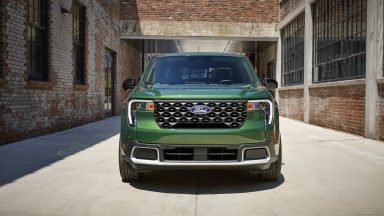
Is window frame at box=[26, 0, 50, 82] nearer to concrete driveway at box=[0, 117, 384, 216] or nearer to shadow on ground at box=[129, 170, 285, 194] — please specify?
concrete driveway at box=[0, 117, 384, 216]

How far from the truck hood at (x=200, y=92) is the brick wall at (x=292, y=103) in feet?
39.9

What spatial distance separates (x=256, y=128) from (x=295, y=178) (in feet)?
4.37

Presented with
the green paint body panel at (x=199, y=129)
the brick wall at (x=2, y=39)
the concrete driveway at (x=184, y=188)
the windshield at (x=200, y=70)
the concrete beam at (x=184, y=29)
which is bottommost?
the concrete driveway at (x=184, y=188)

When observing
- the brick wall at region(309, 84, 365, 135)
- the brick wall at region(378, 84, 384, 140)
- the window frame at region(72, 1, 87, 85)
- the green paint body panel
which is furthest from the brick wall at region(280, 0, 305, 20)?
the green paint body panel

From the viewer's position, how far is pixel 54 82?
1115 centimetres

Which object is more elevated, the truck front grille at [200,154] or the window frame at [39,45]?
the window frame at [39,45]

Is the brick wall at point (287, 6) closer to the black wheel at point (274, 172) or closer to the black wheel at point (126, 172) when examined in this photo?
the black wheel at point (274, 172)

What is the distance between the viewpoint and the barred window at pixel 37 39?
9914 mm

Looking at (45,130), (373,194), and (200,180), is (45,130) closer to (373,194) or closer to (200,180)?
(200,180)

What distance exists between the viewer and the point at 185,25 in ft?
65.9

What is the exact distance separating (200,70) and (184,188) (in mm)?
1725

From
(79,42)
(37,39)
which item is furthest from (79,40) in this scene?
(37,39)

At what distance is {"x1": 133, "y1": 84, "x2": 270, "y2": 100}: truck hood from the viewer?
185 inches

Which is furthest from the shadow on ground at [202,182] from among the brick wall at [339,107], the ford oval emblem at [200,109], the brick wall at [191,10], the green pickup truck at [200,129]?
the brick wall at [191,10]
